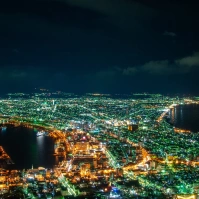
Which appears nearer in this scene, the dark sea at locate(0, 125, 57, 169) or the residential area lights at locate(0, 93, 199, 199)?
the residential area lights at locate(0, 93, 199, 199)

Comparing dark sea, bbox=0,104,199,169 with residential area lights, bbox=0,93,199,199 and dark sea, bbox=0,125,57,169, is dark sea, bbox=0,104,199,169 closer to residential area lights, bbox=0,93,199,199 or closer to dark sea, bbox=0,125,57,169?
dark sea, bbox=0,125,57,169

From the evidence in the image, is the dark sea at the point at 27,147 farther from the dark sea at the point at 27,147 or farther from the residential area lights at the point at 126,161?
the residential area lights at the point at 126,161

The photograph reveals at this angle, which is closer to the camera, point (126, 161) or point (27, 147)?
point (126, 161)

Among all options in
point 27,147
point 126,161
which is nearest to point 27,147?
point 27,147

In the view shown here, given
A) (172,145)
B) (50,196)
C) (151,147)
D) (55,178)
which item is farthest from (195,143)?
(50,196)

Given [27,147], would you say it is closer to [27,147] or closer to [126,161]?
[27,147]

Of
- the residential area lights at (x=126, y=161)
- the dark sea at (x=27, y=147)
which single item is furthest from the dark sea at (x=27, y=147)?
the residential area lights at (x=126, y=161)

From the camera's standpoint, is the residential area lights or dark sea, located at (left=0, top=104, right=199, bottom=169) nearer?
the residential area lights

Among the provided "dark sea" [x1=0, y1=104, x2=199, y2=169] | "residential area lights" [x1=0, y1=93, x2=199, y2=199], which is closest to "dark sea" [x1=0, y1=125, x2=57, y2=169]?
"dark sea" [x1=0, y1=104, x2=199, y2=169]
